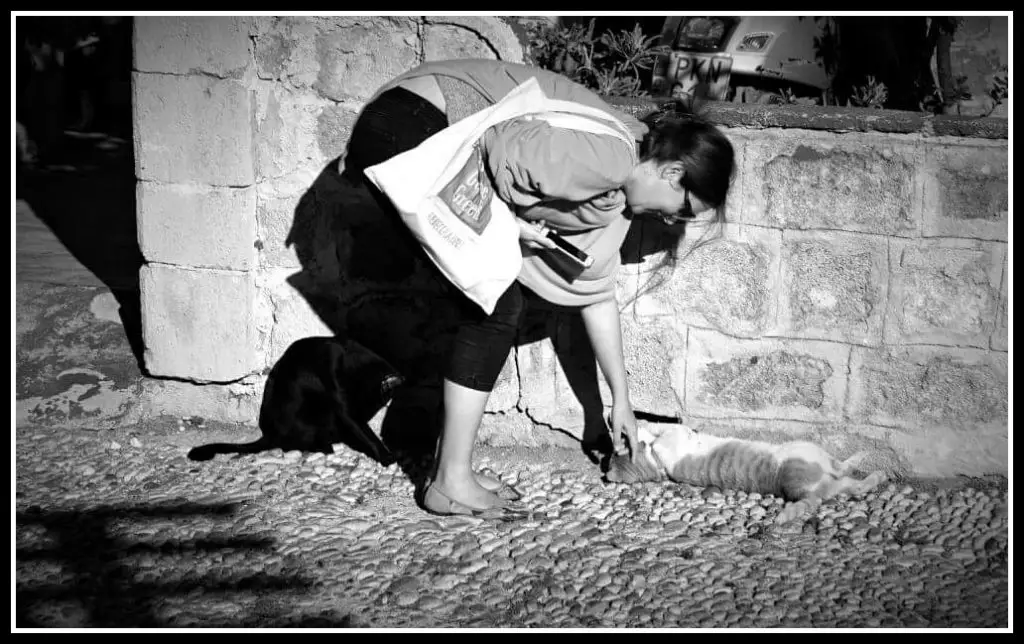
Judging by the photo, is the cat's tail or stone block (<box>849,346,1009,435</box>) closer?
stone block (<box>849,346,1009,435</box>)

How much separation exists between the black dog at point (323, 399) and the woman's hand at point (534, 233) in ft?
2.80

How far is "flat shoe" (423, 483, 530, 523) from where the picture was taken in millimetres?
3373

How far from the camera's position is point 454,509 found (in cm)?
337

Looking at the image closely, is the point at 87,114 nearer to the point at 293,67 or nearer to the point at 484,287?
the point at 293,67

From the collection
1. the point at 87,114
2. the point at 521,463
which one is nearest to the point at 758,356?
the point at 521,463

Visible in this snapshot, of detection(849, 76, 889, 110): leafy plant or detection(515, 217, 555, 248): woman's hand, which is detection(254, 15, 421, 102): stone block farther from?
detection(849, 76, 889, 110): leafy plant

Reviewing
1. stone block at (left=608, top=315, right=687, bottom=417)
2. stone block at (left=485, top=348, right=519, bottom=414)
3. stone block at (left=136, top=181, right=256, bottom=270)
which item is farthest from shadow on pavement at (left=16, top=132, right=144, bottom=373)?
stone block at (left=608, top=315, right=687, bottom=417)

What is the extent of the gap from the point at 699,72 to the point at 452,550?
230cm

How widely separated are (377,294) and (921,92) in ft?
8.18

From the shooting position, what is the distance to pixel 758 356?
372 centimetres

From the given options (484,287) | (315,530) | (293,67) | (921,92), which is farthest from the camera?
(921,92)

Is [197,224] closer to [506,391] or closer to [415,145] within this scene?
[415,145]

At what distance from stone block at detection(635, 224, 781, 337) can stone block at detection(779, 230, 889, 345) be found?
62 millimetres

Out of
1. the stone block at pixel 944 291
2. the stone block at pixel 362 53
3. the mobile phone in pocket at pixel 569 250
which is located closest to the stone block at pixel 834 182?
the stone block at pixel 944 291
